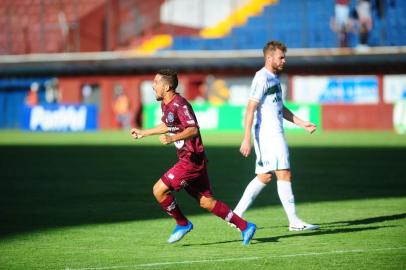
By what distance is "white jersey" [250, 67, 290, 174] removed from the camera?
32.9ft

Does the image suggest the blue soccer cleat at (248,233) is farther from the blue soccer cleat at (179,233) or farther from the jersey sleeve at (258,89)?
the jersey sleeve at (258,89)

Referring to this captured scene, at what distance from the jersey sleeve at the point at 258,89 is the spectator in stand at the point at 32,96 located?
38004 mm

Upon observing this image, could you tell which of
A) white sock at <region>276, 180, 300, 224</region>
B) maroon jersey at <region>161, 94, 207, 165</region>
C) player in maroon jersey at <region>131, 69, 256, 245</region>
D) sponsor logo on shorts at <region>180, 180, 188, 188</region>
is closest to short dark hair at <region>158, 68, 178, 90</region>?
player in maroon jersey at <region>131, 69, 256, 245</region>

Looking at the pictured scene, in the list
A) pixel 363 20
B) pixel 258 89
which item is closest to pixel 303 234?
pixel 258 89

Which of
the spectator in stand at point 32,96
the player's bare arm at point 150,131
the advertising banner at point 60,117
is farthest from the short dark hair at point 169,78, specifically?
the spectator in stand at point 32,96

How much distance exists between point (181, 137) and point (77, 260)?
4.98ft

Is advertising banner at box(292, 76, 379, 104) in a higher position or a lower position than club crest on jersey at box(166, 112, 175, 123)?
lower

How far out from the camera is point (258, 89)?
9.95 metres

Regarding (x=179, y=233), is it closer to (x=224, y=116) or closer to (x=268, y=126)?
(x=268, y=126)


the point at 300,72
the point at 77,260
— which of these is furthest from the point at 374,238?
the point at 300,72

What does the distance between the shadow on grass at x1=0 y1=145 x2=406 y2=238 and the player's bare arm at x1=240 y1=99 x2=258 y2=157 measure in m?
2.64

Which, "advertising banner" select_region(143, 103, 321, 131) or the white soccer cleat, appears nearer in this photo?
the white soccer cleat

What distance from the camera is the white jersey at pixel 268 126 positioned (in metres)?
10.0

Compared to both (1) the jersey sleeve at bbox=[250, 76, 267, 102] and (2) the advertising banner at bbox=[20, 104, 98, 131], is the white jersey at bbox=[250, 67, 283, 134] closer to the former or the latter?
(1) the jersey sleeve at bbox=[250, 76, 267, 102]
